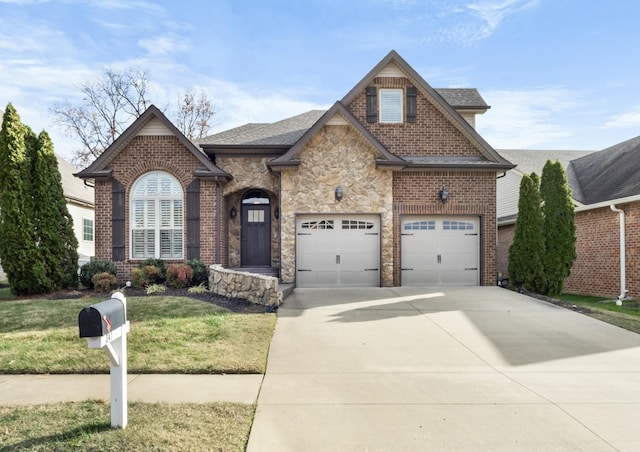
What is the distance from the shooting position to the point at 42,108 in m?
27.0

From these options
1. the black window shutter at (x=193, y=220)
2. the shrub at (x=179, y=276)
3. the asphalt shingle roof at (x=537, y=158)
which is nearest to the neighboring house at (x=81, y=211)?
the black window shutter at (x=193, y=220)

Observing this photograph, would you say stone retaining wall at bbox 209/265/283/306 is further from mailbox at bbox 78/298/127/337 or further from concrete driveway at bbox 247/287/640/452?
mailbox at bbox 78/298/127/337

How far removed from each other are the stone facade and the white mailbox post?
28.6 feet

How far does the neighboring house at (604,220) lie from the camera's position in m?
11.6

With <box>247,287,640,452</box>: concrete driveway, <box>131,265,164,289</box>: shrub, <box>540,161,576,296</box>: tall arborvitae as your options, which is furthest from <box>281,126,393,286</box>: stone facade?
<box>540,161,576,296</box>: tall arborvitae

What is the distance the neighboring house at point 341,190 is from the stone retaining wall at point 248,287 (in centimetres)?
201

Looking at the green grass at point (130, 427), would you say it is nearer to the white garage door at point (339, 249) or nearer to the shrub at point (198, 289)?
the shrub at point (198, 289)

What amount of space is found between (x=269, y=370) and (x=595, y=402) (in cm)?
370

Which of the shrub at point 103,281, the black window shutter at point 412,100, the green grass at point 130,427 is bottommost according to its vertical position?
the green grass at point 130,427

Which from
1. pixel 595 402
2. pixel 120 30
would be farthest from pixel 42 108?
pixel 595 402

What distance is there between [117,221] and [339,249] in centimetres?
679

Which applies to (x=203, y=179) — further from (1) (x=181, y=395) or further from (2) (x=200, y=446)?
(2) (x=200, y=446)

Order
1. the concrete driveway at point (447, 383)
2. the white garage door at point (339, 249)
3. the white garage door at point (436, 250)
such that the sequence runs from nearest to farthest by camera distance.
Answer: the concrete driveway at point (447, 383) → the white garage door at point (339, 249) → the white garage door at point (436, 250)

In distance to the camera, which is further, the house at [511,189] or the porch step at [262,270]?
the house at [511,189]
